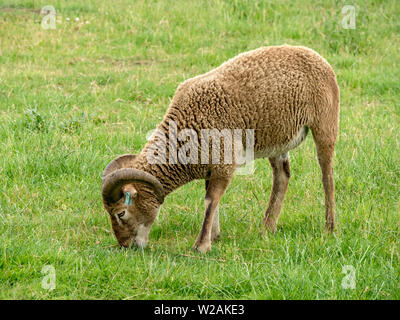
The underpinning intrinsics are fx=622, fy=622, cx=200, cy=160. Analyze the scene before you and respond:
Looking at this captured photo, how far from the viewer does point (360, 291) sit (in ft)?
15.7

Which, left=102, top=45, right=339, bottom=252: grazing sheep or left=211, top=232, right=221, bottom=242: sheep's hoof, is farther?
left=211, top=232, right=221, bottom=242: sheep's hoof

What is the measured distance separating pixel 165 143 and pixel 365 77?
19.6 feet

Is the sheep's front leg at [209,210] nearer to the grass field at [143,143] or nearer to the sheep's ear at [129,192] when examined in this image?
the grass field at [143,143]

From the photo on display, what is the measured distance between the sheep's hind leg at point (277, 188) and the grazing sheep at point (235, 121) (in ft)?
0.22

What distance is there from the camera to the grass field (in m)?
5.15

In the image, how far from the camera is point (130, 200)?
598cm

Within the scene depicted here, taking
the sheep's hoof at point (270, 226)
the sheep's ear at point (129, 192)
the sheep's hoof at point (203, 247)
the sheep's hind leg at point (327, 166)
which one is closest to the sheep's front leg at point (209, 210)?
the sheep's hoof at point (203, 247)

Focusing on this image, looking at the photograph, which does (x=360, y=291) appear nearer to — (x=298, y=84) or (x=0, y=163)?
(x=298, y=84)

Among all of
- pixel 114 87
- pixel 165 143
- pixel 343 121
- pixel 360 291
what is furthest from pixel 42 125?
pixel 360 291

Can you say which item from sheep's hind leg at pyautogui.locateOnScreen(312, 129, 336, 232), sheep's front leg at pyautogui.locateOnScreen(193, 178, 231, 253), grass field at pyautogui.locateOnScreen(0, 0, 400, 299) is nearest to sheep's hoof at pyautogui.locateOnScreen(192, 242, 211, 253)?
sheep's front leg at pyautogui.locateOnScreen(193, 178, 231, 253)

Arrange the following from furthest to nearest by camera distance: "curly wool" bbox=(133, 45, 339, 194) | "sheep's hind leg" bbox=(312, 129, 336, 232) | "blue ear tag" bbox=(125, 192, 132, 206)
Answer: "sheep's hind leg" bbox=(312, 129, 336, 232)
"curly wool" bbox=(133, 45, 339, 194)
"blue ear tag" bbox=(125, 192, 132, 206)

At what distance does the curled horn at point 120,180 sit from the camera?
18.7 feet

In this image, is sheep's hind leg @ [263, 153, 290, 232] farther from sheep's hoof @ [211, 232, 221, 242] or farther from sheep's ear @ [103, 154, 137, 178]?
sheep's ear @ [103, 154, 137, 178]

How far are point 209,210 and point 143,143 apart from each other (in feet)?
8.16
